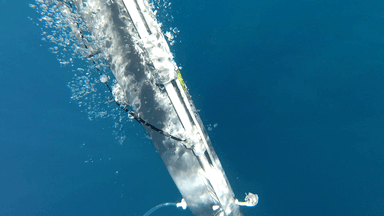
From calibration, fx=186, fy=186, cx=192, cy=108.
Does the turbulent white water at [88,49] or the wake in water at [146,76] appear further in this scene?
the turbulent white water at [88,49]

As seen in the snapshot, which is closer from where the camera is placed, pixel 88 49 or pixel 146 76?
pixel 146 76

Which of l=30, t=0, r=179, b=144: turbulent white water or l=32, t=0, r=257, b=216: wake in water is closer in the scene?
l=32, t=0, r=257, b=216: wake in water

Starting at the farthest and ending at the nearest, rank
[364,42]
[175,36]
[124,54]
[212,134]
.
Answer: [212,134]
[175,36]
[364,42]
[124,54]

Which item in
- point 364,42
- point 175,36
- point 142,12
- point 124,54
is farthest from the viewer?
point 175,36

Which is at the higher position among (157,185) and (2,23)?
(2,23)

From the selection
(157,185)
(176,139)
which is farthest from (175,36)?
(157,185)

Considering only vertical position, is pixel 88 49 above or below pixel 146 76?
above

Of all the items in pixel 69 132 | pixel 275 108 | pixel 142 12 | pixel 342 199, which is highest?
pixel 142 12

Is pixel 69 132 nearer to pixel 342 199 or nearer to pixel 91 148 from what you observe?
pixel 91 148
